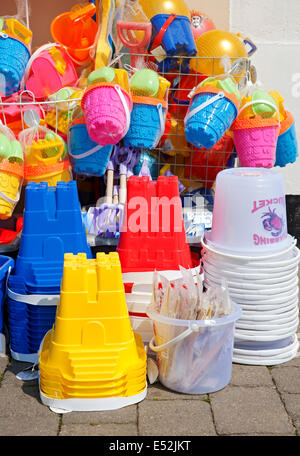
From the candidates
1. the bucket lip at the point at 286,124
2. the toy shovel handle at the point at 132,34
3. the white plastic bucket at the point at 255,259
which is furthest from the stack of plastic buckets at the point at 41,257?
the bucket lip at the point at 286,124

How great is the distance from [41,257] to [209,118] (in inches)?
46.3

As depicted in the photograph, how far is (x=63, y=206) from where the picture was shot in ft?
9.37

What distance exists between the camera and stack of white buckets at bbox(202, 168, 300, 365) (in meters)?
2.83

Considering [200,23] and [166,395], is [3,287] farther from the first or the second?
[200,23]

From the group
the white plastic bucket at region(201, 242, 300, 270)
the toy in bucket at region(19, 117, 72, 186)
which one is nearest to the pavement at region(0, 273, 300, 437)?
the white plastic bucket at region(201, 242, 300, 270)

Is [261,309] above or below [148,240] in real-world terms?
below

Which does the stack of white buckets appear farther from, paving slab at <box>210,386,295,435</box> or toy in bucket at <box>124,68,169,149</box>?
toy in bucket at <box>124,68,169,149</box>

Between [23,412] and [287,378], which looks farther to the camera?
[287,378]

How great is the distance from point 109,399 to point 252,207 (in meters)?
1.08

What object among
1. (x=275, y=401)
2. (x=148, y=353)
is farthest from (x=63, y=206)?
(x=275, y=401)

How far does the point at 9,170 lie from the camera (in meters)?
3.23

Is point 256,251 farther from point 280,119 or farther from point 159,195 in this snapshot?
point 280,119

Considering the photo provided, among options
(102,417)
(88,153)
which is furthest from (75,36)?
(102,417)

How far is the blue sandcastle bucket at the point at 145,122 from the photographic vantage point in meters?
3.43
